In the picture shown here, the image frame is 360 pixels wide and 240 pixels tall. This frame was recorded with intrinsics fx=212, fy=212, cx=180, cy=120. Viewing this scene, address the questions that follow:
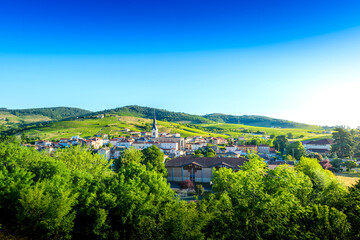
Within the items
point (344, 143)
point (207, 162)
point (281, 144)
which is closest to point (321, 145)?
point (281, 144)

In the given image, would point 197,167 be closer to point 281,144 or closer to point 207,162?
point 207,162

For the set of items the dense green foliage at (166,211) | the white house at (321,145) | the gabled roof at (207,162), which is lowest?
the white house at (321,145)

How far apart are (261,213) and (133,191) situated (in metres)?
12.0

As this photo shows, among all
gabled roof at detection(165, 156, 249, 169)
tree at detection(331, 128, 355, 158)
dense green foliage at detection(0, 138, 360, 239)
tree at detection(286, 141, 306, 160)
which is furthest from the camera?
tree at detection(331, 128, 355, 158)

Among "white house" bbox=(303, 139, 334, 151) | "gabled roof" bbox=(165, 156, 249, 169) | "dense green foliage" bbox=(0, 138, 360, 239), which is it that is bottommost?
"white house" bbox=(303, 139, 334, 151)

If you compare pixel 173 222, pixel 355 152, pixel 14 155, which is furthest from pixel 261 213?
pixel 355 152

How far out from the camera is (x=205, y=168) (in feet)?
156

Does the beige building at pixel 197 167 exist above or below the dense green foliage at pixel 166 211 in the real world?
below

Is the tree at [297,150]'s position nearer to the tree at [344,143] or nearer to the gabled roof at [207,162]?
the tree at [344,143]

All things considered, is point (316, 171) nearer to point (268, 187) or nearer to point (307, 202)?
point (307, 202)

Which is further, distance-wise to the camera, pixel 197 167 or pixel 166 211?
pixel 197 167

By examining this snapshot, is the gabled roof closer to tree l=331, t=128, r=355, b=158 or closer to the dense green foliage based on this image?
the dense green foliage

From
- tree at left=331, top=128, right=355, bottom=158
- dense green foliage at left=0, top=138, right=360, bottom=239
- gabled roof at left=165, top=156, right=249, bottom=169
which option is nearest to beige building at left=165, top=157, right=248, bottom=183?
gabled roof at left=165, top=156, right=249, bottom=169

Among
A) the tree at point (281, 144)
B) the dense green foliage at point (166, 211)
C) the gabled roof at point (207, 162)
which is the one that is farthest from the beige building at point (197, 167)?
the tree at point (281, 144)
